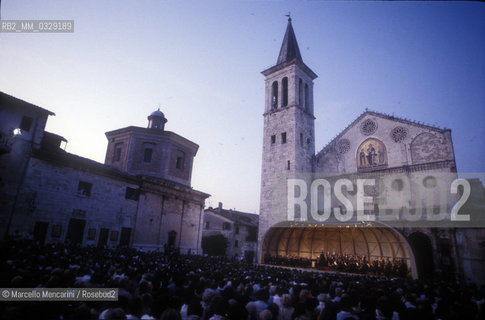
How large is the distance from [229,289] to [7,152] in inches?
739

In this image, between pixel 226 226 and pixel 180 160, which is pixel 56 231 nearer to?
pixel 180 160

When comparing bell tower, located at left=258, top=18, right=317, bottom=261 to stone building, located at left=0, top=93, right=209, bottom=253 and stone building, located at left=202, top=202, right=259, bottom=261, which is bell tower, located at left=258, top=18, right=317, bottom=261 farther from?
Answer: stone building, located at left=202, top=202, right=259, bottom=261

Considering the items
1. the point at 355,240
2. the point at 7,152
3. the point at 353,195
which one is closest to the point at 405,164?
the point at 353,195

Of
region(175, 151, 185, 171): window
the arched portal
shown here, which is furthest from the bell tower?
region(175, 151, 185, 171): window

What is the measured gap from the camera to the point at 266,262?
27.3m

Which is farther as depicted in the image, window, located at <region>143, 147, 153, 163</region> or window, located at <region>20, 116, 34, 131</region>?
window, located at <region>143, 147, 153, 163</region>

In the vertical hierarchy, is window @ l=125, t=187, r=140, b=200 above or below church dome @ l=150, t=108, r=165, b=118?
below

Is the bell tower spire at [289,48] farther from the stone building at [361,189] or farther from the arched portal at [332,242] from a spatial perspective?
the arched portal at [332,242]

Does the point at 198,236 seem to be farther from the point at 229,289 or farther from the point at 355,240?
the point at 229,289

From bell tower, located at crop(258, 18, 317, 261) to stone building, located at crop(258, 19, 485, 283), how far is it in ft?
0.41

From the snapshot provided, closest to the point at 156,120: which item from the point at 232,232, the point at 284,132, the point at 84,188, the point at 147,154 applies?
the point at 147,154

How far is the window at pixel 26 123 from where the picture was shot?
59.7 feet

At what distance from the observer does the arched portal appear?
2364cm

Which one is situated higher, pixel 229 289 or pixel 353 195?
pixel 353 195
